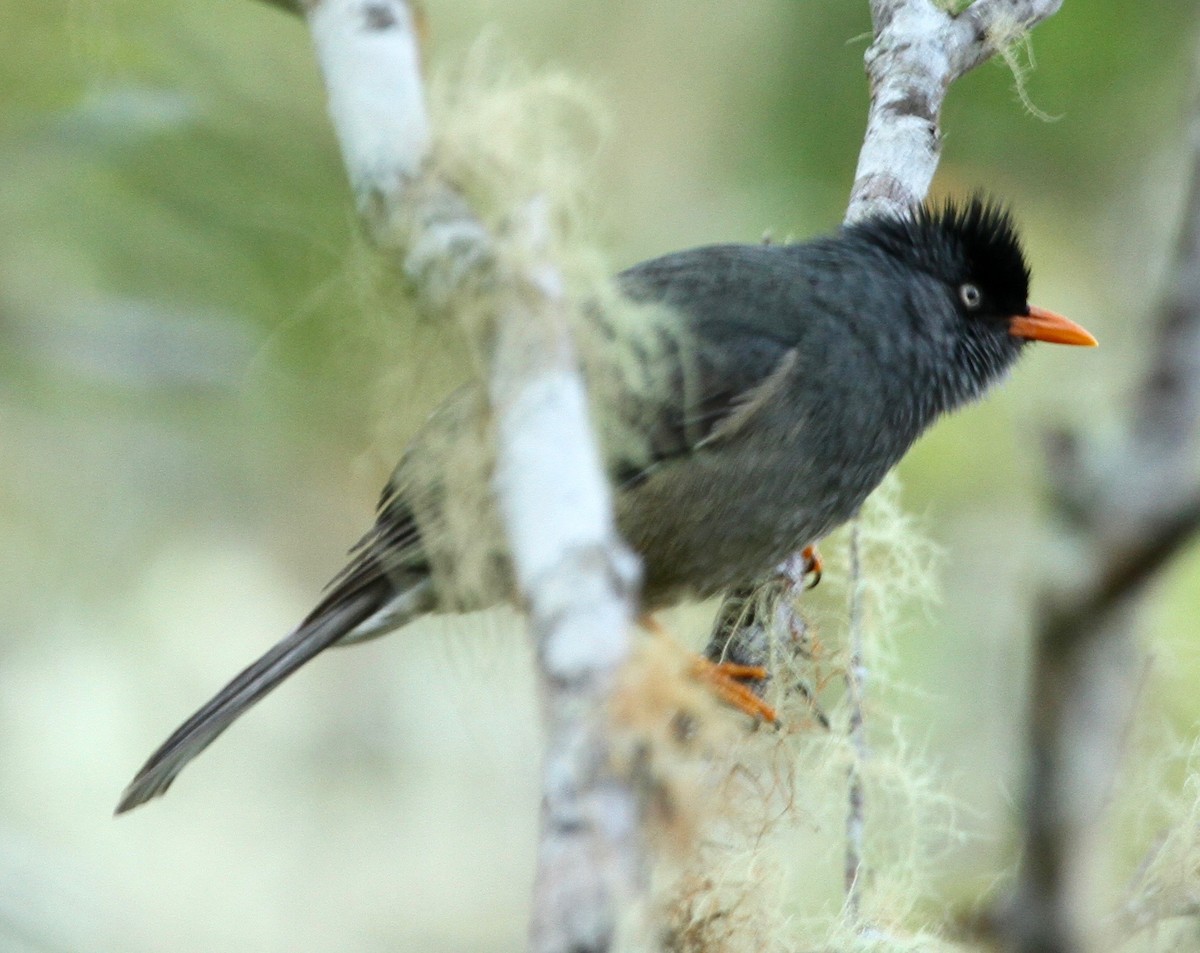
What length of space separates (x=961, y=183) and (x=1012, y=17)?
2143 mm

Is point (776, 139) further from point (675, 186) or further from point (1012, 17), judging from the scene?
point (1012, 17)

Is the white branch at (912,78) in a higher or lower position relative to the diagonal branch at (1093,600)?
higher

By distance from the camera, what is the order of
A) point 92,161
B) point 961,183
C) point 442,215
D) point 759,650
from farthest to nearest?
point 961,183
point 759,650
point 92,161
point 442,215

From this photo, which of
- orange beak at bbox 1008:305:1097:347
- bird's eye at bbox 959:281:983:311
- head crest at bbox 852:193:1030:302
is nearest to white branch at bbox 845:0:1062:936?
head crest at bbox 852:193:1030:302

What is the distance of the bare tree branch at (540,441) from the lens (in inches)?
63.4

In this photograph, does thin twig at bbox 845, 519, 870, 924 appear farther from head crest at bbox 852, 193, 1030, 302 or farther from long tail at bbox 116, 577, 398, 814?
long tail at bbox 116, 577, 398, 814

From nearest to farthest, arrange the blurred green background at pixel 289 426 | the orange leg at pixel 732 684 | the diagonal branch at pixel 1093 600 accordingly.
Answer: the diagonal branch at pixel 1093 600, the blurred green background at pixel 289 426, the orange leg at pixel 732 684

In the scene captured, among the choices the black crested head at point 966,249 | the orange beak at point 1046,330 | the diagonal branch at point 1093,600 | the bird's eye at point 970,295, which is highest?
the black crested head at point 966,249

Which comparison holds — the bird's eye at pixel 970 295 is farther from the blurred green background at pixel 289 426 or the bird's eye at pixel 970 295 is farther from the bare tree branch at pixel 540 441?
the bare tree branch at pixel 540 441

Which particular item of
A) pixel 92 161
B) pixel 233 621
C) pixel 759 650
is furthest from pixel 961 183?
pixel 92 161

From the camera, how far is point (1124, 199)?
→ 615cm

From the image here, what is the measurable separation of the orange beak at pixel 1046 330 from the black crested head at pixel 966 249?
3cm

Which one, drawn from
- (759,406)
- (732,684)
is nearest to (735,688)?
(732,684)

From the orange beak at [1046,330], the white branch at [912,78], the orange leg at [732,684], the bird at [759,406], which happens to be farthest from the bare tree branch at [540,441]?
the orange beak at [1046,330]
